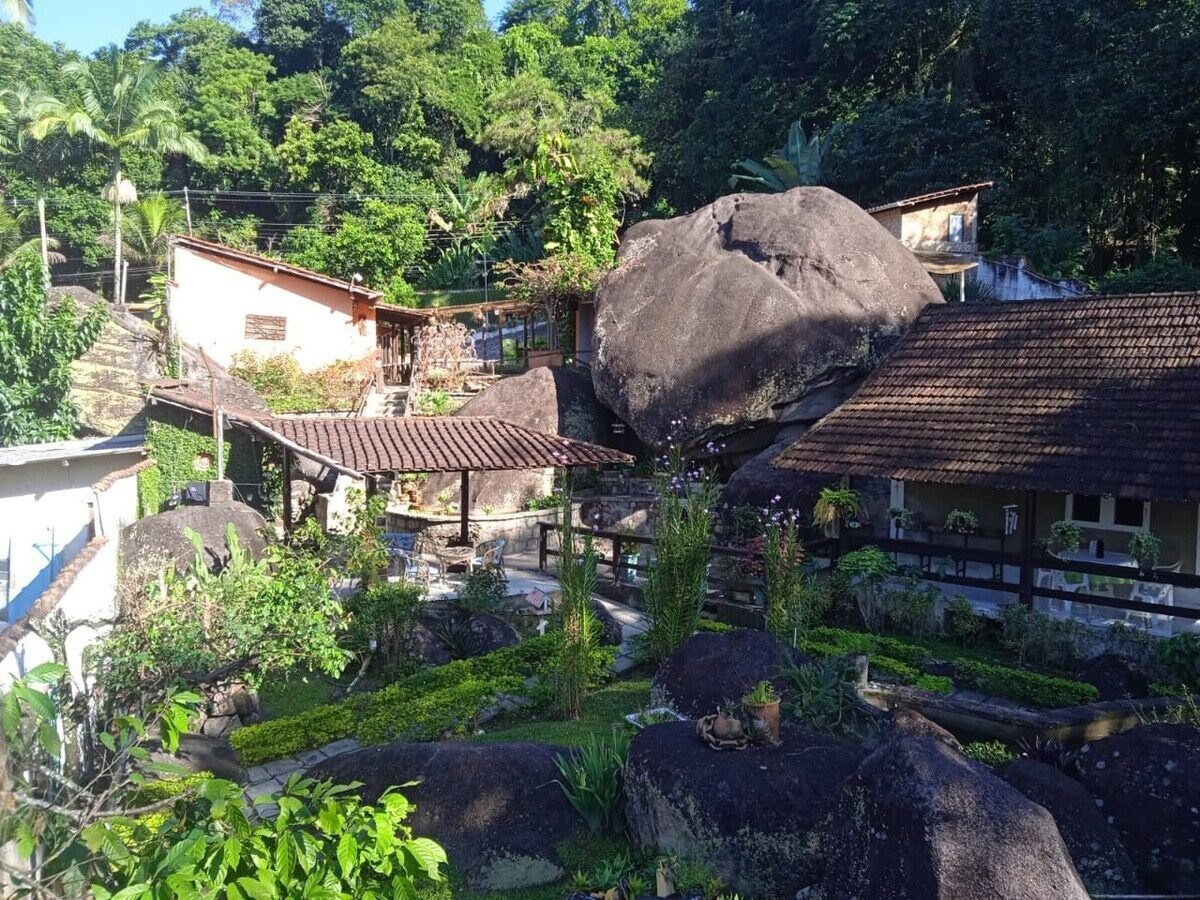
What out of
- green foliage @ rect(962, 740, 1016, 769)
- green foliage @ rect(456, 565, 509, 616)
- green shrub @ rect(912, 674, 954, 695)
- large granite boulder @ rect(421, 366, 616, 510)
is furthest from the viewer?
large granite boulder @ rect(421, 366, 616, 510)

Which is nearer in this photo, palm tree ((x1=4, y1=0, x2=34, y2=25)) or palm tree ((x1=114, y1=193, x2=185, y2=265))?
palm tree ((x1=4, y1=0, x2=34, y2=25))

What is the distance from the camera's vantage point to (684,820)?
21.8ft

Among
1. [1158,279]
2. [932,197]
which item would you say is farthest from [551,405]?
[1158,279]

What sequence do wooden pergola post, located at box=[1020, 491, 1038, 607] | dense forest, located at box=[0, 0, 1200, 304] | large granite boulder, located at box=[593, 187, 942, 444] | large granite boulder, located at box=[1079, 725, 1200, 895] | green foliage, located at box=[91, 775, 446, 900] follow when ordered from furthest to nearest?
dense forest, located at box=[0, 0, 1200, 304] < large granite boulder, located at box=[593, 187, 942, 444] < wooden pergola post, located at box=[1020, 491, 1038, 607] < large granite boulder, located at box=[1079, 725, 1200, 895] < green foliage, located at box=[91, 775, 446, 900]

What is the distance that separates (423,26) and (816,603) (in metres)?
43.3

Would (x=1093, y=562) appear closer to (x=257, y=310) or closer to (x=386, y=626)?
(x=386, y=626)

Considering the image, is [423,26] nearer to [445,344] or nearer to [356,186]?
[356,186]

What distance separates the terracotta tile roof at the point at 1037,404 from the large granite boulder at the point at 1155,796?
5.56 meters

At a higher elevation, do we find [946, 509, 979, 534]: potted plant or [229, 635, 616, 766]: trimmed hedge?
[946, 509, 979, 534]: potted plant

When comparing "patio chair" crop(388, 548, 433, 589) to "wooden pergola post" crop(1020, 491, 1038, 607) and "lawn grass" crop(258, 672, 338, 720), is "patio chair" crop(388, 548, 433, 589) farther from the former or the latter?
"wooden pergola post" crop(1020, 491, 1038, 607)

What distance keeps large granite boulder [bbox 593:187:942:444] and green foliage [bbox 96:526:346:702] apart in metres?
11.1

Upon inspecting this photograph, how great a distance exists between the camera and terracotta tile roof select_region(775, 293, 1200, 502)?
12320 millimetres

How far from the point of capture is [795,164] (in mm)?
32344

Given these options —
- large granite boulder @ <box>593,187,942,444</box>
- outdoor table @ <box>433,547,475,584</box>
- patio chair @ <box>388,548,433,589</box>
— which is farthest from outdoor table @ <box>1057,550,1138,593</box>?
patio chair @ <box>388,548,433,589</box>
